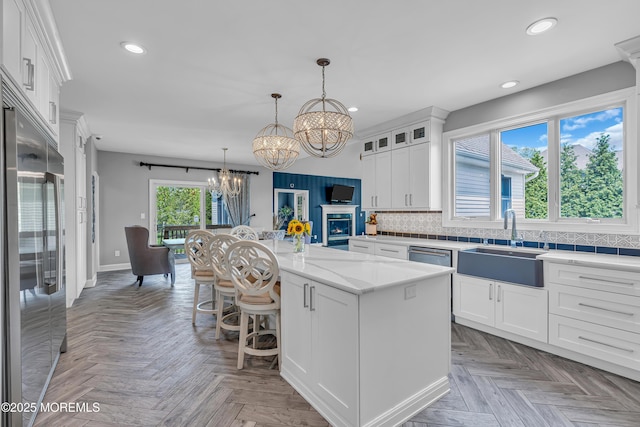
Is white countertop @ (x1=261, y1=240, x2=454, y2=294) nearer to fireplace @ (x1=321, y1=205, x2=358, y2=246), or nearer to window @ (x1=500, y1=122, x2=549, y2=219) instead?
window @ (x1=500, y1=122, x2=549, y2=219)

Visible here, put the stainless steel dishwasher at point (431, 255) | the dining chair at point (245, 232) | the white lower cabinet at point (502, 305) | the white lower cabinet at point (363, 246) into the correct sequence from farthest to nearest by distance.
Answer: the white lower cabinet at point (363, 246), the dining chair at point (245, 232), the stainless steel dishwasher at point (431, 255), the white lower cabinet at point (502, 305)

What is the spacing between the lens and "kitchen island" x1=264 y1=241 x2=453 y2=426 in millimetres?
1646

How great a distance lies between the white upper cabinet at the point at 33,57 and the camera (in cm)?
155

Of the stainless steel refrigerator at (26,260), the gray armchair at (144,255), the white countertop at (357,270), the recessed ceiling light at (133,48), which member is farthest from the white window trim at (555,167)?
the gray armchair at (144,255)

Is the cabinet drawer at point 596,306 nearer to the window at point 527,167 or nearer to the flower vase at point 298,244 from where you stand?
the window at point 527,167

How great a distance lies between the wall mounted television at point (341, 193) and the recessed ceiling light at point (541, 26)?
23.9 ft

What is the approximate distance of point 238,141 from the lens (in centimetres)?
569

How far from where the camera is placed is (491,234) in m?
3.68

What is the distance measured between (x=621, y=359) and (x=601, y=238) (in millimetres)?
1079

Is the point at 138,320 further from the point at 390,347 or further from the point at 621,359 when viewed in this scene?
the point at 621,359

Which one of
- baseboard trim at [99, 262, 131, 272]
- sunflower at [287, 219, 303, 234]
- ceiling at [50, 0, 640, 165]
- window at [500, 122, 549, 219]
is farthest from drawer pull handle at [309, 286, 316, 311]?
baseboard trim at [99, 262, 131, 272]

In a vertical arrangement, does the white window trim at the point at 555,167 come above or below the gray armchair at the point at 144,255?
above

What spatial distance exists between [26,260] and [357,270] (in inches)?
71.4

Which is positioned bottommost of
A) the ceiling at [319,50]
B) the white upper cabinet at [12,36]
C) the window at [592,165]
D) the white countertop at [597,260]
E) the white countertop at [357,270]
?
the white countertop at [597,260]
